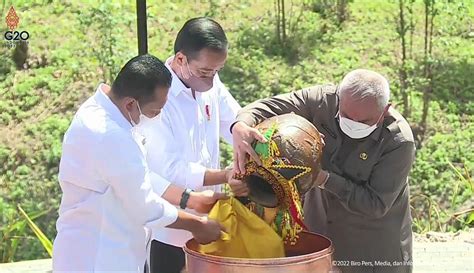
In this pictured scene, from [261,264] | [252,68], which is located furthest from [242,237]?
[252,68]

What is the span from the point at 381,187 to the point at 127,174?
101cm

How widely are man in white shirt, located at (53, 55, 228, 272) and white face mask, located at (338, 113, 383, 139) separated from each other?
0.64 metres

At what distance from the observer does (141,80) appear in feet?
9.51

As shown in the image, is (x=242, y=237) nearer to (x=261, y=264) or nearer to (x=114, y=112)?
(x=261, y=264)

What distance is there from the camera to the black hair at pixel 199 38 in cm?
333

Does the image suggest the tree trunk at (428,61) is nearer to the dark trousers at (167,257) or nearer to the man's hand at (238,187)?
the dark trousers at (167,257)

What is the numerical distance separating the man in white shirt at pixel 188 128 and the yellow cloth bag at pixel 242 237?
28cm

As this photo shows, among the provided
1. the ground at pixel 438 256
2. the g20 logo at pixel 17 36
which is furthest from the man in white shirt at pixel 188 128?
the g20 logo at pixel 17 36

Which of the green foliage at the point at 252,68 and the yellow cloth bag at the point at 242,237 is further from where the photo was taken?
the green foliage at the point at 252,68

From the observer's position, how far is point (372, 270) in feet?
11.2

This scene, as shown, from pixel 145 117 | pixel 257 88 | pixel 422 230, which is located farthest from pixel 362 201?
pixel 257 88

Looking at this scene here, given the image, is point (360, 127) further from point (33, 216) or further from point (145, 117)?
point (33, 216)

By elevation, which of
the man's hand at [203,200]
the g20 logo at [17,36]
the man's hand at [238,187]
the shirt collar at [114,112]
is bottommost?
the man's hand at [203,200]

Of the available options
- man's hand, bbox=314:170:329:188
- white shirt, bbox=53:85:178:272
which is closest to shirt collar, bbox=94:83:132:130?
white shirt, bbox=53:85:178:272
